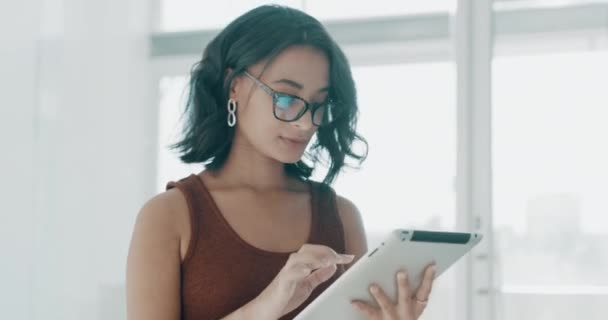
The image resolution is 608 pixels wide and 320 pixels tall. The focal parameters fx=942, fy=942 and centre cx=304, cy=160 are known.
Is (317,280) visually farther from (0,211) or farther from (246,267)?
(0,211)

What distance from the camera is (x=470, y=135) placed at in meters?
3.36

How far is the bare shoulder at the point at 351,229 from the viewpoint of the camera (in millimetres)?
1488

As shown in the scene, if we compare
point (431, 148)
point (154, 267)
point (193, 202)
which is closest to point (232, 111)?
point (193, 202)

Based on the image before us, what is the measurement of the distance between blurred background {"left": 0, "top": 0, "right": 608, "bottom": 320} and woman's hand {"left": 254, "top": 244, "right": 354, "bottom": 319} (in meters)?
2.11

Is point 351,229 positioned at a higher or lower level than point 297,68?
lower

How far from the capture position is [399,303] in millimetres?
1239

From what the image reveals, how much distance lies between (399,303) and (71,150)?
2.56 metres

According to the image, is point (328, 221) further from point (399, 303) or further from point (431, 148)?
point (431, 148)

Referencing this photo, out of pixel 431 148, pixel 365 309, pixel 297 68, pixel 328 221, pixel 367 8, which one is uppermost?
pixel 367 8

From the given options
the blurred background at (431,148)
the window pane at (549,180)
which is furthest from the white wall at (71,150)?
the window pane at (549,180)

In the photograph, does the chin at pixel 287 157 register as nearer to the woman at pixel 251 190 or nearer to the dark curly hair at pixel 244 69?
the woman at pixel 251 190

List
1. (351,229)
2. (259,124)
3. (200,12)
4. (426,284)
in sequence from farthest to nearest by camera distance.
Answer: (200,12) → (351,229) → (259,124) → (426,284)

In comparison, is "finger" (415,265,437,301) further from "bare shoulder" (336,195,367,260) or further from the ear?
the ear

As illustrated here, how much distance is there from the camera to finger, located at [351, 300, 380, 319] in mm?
1231
